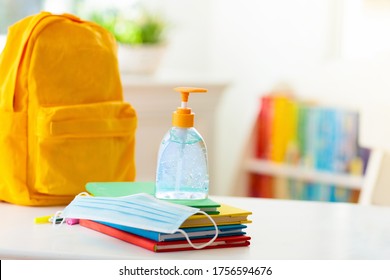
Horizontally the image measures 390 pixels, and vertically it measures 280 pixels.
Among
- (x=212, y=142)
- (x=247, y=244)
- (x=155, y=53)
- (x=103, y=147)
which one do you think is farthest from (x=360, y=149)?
(x=247, y=244)

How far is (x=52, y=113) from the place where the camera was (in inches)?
61.5

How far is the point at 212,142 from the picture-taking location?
351 centimetres

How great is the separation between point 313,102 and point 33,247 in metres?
2.36

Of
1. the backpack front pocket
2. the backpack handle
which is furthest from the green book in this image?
the backpack handle

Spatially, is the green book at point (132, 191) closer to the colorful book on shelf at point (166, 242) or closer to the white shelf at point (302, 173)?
the colorful book on shelf at point (166, 242)

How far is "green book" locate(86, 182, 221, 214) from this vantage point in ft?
4.26

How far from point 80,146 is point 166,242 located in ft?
1.39

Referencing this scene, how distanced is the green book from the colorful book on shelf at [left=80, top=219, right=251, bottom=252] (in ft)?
0.16

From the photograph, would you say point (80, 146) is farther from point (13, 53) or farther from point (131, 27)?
point (131, 27)

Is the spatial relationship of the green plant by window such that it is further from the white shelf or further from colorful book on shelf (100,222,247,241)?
colorful book on shelf (100,222,247,241)

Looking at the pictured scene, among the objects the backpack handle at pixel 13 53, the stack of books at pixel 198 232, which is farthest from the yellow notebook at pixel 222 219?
the backpack handle at pixel 13 53
